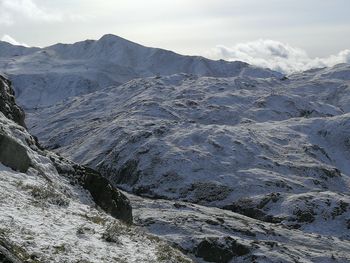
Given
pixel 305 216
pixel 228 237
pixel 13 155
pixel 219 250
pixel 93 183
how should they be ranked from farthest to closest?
pixel 305 216 < pixel 228 237 < pixel 219 250 < pixel 93 183 < pixel 13 155

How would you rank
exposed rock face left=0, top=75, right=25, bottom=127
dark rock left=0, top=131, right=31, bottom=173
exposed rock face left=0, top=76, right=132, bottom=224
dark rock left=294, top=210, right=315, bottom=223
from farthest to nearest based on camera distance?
1. dark rock left=294, top=210, right=315, bottom=223
2. exposed rock face left=0, top=75, right=25, bottom=127
3. exposed rock face left=0, top=76, right=132, bottom=224
4. dark rock left=0, top=131, right=31, bottom=173

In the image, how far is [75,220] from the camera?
870 inches

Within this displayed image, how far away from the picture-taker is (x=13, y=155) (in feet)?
93.2

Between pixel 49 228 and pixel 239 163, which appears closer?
pixel 49 228

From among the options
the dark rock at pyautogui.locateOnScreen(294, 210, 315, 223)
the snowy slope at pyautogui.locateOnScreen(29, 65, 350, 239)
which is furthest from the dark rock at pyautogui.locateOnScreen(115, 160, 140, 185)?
the dark rock at pyautogui.locateOnScreen(294, 210, 315, 223)

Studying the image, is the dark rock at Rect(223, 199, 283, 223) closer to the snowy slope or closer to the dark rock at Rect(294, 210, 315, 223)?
the snowy slope

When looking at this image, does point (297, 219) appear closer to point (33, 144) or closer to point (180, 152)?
point (180, 152)

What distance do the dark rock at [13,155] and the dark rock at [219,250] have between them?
158 ft

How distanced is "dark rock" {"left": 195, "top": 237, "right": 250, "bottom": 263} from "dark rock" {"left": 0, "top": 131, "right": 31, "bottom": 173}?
48.0 meters

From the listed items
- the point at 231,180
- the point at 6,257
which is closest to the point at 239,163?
the point at 231,180

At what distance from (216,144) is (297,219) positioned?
5062 cm

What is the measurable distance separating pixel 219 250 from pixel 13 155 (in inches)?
1959

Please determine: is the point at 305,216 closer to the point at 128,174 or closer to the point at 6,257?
the point at 128,174

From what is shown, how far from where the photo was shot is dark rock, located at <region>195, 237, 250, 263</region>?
238 feet
